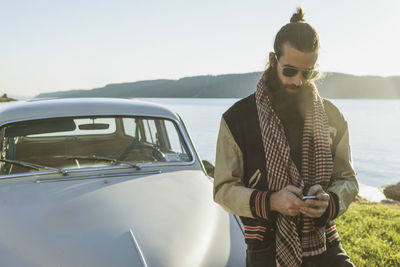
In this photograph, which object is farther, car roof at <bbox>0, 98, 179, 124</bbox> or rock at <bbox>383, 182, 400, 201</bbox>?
rock at <bbox>383, 182, 400, 201</bbox>

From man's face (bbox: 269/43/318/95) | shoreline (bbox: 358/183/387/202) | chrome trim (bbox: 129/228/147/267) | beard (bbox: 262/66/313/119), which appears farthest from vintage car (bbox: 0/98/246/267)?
shoreline (bbox: 358/183/387/202)

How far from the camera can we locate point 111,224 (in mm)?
2238

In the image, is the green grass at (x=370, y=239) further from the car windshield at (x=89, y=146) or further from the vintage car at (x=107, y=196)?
the car windshield at (x=89, y=146)

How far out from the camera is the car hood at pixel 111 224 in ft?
6.48

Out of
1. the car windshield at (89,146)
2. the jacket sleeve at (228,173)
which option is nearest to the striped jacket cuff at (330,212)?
the jacket sleeve at (228,173)

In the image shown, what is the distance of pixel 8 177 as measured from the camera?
2.85 metres

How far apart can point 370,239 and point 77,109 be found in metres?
3.79

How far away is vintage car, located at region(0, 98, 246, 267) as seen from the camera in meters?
2.03

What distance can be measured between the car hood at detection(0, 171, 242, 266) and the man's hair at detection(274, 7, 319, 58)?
3.99ft

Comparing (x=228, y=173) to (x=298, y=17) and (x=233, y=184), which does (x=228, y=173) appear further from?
(x=298, y=17)

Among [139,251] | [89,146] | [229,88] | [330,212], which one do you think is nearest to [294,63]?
[330,212]

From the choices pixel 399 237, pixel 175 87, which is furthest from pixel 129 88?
pixel 399 237

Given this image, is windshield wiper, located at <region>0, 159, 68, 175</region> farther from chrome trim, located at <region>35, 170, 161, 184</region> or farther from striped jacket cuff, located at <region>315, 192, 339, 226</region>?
striped jacket cuff, located at <region>315, 192, 339, 226</region>

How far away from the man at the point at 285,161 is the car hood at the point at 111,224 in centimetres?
55
